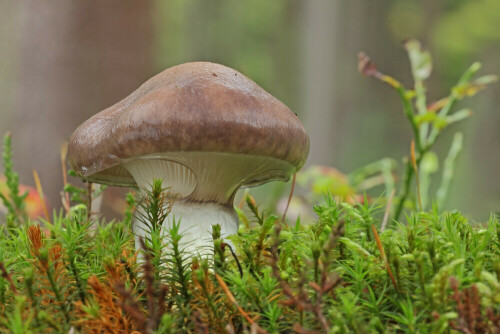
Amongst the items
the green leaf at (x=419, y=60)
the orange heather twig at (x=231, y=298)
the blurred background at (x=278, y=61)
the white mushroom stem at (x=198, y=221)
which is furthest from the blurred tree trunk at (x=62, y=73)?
the orange heather twig at (x=231, y=298)

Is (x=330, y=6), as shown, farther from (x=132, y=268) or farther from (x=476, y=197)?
(x=132, y=268)

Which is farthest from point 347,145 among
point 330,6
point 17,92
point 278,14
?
point 17,92

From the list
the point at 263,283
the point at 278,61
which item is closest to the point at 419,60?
the point at 263,283

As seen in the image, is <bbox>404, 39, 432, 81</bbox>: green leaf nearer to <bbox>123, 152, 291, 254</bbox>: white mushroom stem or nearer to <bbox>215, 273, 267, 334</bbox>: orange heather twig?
<bbox>123, 152, 291, 254</bbox>: white mushroom stem

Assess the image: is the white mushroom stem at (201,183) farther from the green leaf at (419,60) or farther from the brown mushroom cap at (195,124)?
the green leaf at (419,60)

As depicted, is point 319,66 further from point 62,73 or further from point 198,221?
point 198,221
